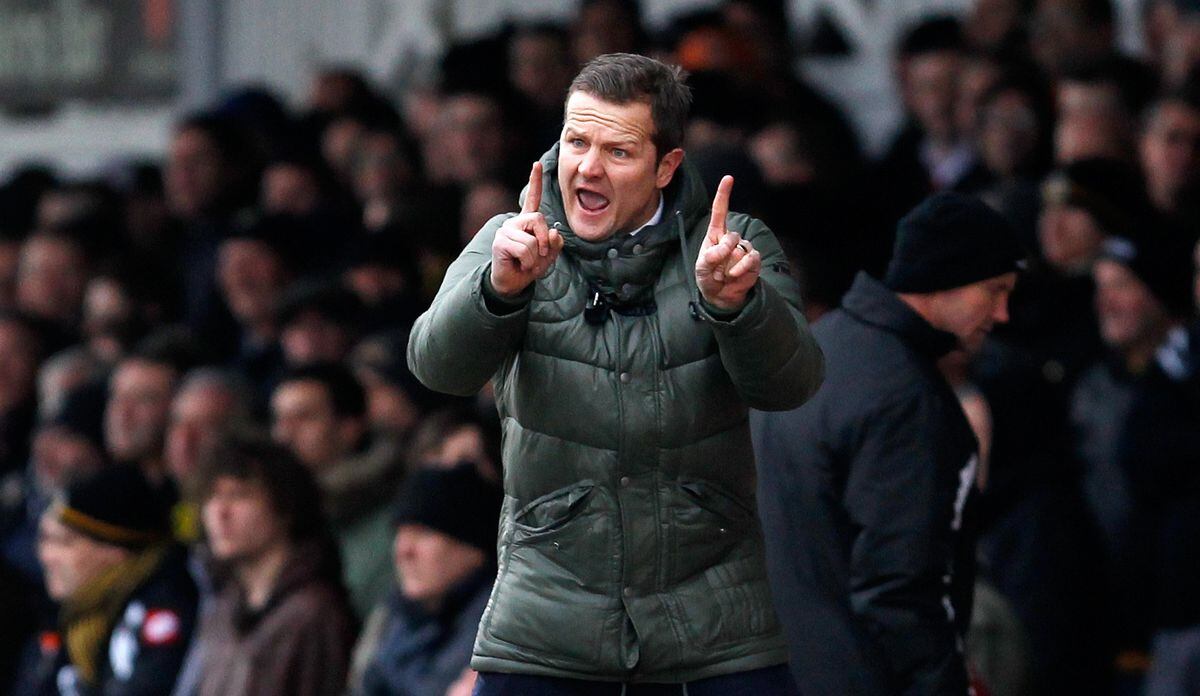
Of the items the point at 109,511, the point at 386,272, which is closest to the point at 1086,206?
the point at 386,272

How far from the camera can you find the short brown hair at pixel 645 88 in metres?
4.39

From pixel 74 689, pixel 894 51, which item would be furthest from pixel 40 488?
pixel 894 51

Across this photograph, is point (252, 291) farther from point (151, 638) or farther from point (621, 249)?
point (621, 249)

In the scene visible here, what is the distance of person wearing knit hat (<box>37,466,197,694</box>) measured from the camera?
324 inches

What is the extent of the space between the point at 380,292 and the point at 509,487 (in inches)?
239

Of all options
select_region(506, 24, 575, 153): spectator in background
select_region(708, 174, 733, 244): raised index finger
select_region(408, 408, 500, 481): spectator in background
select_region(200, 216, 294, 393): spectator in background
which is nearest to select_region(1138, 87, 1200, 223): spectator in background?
select_region(408, 408, 500, 481): spectator in background

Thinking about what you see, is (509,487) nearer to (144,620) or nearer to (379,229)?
(144,620)

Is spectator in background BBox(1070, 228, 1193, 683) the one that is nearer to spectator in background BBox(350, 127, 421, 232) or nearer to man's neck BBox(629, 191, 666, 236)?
man's neck BBox(629, 191, 666, 236)

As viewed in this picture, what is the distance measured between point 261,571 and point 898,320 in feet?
10.7

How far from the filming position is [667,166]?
14.7ft

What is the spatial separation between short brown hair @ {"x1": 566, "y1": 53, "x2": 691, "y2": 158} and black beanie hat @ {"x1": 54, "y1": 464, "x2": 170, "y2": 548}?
15.1 feet

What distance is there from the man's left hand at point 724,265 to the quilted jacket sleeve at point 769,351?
37 mm

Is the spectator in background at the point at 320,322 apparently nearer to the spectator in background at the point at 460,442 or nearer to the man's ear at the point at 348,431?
the man's ear at the point at 348,431

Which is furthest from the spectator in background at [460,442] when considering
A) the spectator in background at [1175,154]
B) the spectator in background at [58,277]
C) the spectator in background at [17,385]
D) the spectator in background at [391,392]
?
the spectator in background at [58,277]
